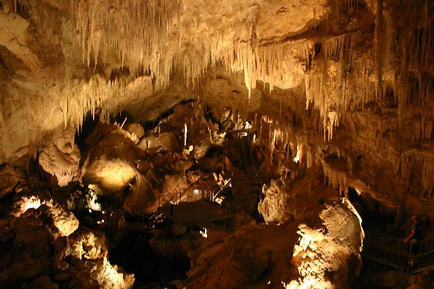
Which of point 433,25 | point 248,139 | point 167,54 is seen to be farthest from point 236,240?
point 248,139

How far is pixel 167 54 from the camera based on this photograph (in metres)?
10.3

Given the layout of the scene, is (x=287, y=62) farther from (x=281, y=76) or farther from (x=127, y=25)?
(x=127, y=25)

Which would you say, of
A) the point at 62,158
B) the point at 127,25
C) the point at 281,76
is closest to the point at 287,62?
the point at 281,76

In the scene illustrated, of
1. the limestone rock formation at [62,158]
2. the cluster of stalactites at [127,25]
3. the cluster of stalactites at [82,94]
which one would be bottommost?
the limestone rock formation at [62,158]

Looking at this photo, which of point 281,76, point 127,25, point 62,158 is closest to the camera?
point 127,25

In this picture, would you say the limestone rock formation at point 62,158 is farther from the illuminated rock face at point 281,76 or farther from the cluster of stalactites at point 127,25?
the cluster of stalactites at point 127,25

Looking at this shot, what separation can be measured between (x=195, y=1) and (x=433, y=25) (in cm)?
454

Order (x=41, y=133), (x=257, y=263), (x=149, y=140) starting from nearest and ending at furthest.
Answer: (x=257, y=263)
(x=41, y=133)
(x=149, y=140)

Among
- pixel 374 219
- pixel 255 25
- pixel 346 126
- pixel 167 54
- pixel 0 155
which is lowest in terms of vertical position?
pixel 374 219

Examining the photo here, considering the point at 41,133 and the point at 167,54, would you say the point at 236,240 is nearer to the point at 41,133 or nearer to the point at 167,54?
the point at 167,54

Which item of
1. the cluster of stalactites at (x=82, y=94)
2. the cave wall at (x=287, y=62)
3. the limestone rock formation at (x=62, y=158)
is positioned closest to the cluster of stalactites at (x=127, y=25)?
the cave wall at (x=287, y=62)

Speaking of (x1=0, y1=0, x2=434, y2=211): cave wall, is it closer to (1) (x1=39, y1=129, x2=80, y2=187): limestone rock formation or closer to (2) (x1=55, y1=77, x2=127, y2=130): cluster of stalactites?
(2) (x1=55, y1=77, x2=127, y2=130): cluster of stalactites

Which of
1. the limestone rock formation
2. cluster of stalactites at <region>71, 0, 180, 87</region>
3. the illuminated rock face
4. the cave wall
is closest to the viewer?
the illuminated rock face

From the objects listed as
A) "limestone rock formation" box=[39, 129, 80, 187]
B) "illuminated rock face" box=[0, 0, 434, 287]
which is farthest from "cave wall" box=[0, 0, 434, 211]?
"limestone rock formation" box=[39, 129, 80, 187]
